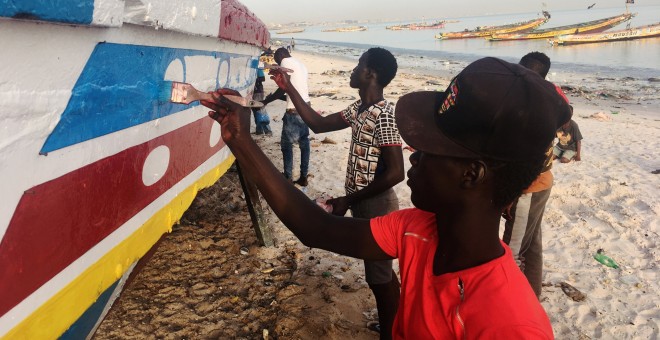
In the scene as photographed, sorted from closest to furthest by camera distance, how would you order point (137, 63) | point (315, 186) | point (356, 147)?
point (137, 63) < point (356, 147) < point (315, 186)

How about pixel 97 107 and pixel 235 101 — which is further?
pixel 235 101

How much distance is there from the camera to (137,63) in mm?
1665

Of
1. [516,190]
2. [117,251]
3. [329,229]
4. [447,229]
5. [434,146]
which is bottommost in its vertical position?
[117,251]

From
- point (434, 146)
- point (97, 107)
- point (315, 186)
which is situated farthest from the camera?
point (315, 186)

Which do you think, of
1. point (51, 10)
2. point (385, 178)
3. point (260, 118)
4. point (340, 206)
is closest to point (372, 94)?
point (385, 178)

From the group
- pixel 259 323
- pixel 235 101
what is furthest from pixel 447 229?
pixel 259 323

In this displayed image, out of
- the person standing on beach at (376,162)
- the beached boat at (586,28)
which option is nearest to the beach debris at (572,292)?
the person standing on beach at (376,162)

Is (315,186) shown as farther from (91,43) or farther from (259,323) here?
(91,43)

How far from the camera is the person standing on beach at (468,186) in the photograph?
1144mm

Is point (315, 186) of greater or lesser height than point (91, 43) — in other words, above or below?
below

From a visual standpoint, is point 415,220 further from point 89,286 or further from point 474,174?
point 89,286

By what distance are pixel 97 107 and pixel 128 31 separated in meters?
0.31

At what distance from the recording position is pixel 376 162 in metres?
2.78

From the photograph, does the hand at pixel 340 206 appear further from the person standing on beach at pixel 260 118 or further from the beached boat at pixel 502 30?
the beached boat at pixel 502 30
